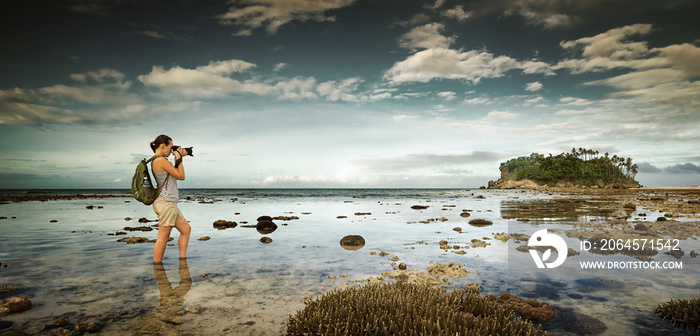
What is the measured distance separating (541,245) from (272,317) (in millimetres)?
10544

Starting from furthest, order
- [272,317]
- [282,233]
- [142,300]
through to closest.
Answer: [282,233] → [142,300] → [272,317]

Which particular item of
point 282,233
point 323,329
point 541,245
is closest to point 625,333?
point 323,329

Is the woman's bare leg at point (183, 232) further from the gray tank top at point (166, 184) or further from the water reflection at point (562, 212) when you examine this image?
the water reflection at point (562, 212)

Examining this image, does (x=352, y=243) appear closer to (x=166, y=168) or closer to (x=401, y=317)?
(x=166, y=168)

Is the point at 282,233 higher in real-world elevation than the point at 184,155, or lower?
lower

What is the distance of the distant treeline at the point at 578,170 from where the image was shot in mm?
147250

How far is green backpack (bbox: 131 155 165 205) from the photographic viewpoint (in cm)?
824

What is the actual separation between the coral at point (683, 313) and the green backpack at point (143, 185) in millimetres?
11761

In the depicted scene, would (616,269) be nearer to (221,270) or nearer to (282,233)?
(221,270)

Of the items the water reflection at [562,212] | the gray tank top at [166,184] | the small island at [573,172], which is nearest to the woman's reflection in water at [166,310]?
the gray tank top at [166,184]

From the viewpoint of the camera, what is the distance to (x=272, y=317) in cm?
568

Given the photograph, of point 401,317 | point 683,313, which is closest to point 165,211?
point 401,317

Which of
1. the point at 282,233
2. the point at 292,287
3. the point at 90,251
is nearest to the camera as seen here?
the point at 292,287

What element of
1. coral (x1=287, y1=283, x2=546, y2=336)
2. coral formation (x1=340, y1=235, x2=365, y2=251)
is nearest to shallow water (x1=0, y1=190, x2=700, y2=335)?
coral formation (x1=340, y1=235, x2=365, y2=251)
